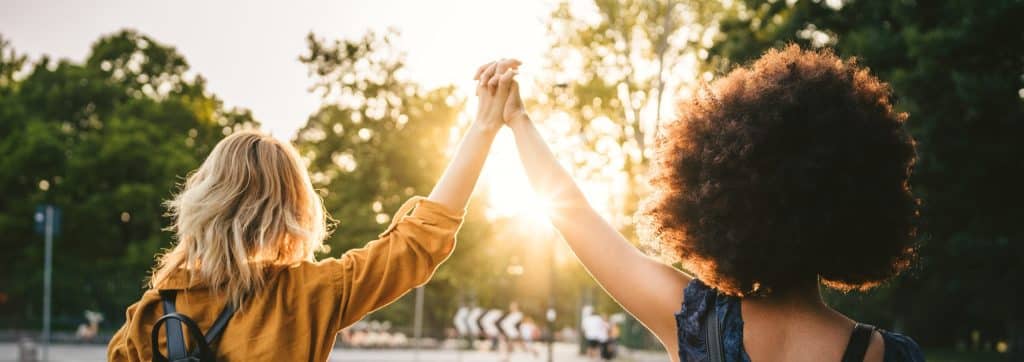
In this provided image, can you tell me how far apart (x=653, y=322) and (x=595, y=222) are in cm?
26

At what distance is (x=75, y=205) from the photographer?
38.5m

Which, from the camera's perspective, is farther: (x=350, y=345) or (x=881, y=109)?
(x=350, y=345)

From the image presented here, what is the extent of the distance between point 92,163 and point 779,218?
40.0 m

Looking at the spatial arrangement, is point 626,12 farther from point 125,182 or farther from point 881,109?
point 881,109

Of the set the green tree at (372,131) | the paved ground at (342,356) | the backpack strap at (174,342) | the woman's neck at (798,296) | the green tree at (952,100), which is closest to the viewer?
the woman's neck at (798,296)

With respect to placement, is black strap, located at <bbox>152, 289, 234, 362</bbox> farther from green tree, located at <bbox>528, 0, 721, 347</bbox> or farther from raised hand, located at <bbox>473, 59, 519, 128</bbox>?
green tree, located at <bbox>528, 0, 721, 347</bbox>

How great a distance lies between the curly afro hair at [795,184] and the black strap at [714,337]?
0.22 ft

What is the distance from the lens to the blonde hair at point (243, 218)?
2650 millimetres

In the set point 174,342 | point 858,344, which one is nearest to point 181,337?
point 174,342

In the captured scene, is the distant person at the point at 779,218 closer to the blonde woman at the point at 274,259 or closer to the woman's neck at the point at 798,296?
the woman's neck at the point at 798,296

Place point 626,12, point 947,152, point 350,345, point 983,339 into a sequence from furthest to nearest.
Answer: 1. point 983,339
2. point 350,345
3. point 626,12
4. point 947,152

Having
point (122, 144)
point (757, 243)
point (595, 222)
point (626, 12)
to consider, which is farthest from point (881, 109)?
Result: point (122, 144)

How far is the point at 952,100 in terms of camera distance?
16.5 meters

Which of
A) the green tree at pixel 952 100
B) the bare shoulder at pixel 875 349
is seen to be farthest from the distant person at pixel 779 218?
the green tree at pixel 952 100
